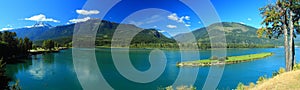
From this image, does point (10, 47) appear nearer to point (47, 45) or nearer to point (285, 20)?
point (47, 45)

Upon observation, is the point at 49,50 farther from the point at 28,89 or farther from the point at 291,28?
the point at 291,28

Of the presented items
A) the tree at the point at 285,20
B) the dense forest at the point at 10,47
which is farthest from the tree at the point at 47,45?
the tree at the point at 285,20

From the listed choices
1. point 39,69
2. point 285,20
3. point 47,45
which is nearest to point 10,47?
point 39,69

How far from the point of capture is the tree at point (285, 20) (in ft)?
67.0

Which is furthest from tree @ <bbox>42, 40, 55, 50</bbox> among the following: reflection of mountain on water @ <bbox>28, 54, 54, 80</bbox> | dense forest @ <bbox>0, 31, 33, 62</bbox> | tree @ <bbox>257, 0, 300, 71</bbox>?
tree @ <bbox>257, 0, 300, 71</bbox>

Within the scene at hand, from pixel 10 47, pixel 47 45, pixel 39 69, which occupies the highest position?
pixel 47 45

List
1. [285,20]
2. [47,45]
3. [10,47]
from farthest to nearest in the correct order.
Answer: [47,45]
[10,47]
[285,20]

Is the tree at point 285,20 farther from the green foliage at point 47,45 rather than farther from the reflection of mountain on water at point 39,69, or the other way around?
the green foliage at point 47,45

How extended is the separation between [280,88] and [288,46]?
9.93 metres

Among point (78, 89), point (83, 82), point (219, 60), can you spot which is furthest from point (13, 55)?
point (219, 60)

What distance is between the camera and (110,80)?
4400 centimetres

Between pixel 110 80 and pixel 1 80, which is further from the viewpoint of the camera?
pixel 110 80

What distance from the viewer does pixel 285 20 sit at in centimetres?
2116

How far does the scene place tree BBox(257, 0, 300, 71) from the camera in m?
20.4
